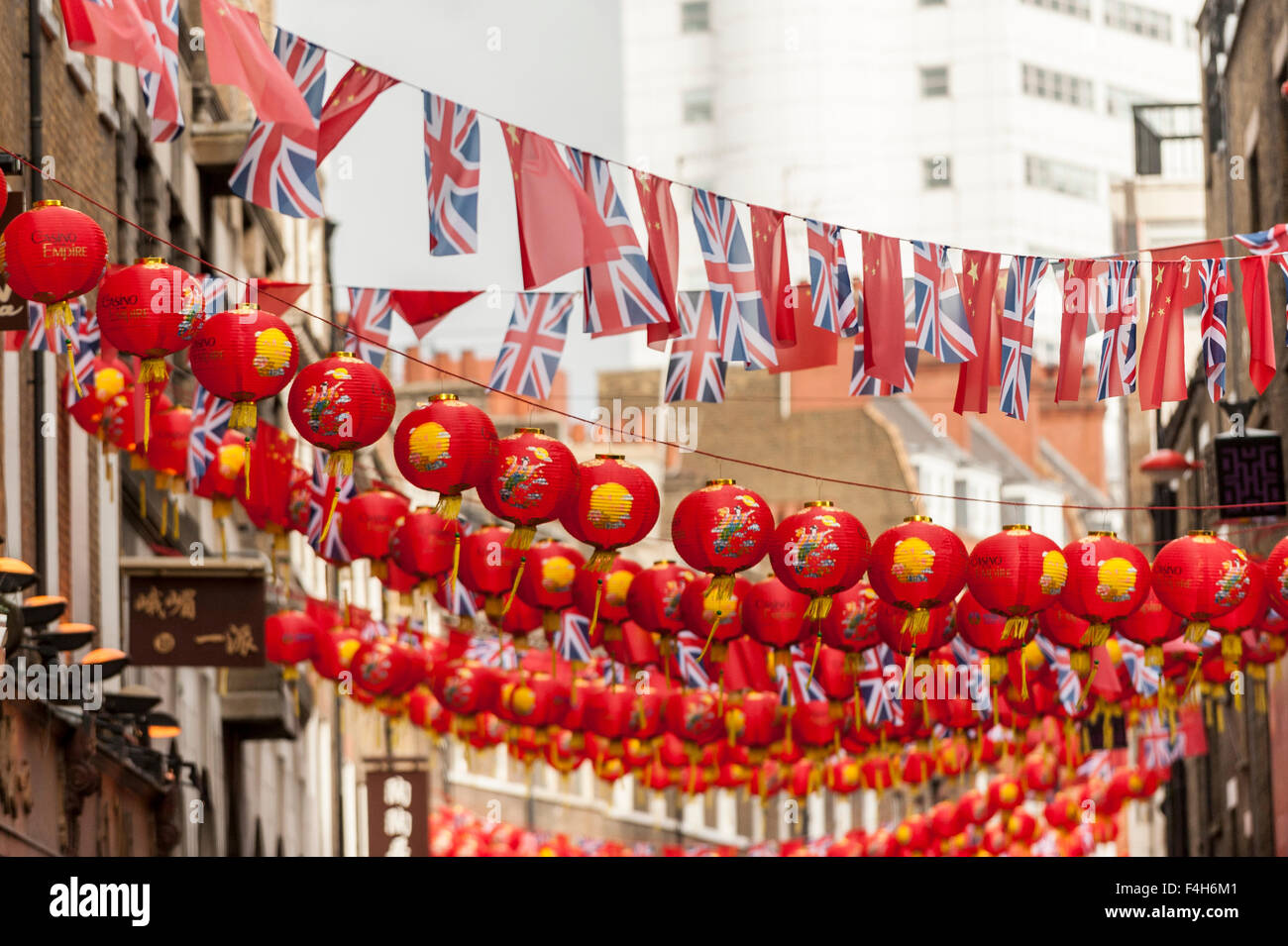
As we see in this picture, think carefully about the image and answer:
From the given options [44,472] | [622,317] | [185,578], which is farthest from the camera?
[185,578]

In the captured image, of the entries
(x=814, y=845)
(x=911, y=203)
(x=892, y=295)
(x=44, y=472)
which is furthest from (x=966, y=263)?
(x=911, y=203)

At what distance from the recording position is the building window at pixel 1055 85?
9631cm

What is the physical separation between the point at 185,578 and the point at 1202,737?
19.1 meters

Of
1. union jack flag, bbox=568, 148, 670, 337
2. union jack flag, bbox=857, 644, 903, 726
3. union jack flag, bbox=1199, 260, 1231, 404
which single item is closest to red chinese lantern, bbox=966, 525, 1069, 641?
union jack flag, bbox=1199, 260, 1231, 404

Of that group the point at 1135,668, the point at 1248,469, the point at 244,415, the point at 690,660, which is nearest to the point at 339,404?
the point at 244,415

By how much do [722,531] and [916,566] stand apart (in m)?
1.33

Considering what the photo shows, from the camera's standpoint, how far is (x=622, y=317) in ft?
49.2

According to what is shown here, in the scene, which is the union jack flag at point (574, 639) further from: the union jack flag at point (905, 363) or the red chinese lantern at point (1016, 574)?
the red chinese lantern at point (1016, 574)

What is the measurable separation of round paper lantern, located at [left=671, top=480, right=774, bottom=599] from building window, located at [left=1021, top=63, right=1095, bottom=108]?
274ft

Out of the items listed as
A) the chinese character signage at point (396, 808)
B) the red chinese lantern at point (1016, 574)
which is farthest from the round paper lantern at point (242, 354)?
the chinese character signage at point (396, 808)

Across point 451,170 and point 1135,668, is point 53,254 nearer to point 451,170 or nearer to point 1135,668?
point 451,170

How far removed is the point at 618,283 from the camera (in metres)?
15.0

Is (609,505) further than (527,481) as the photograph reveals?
Yes
